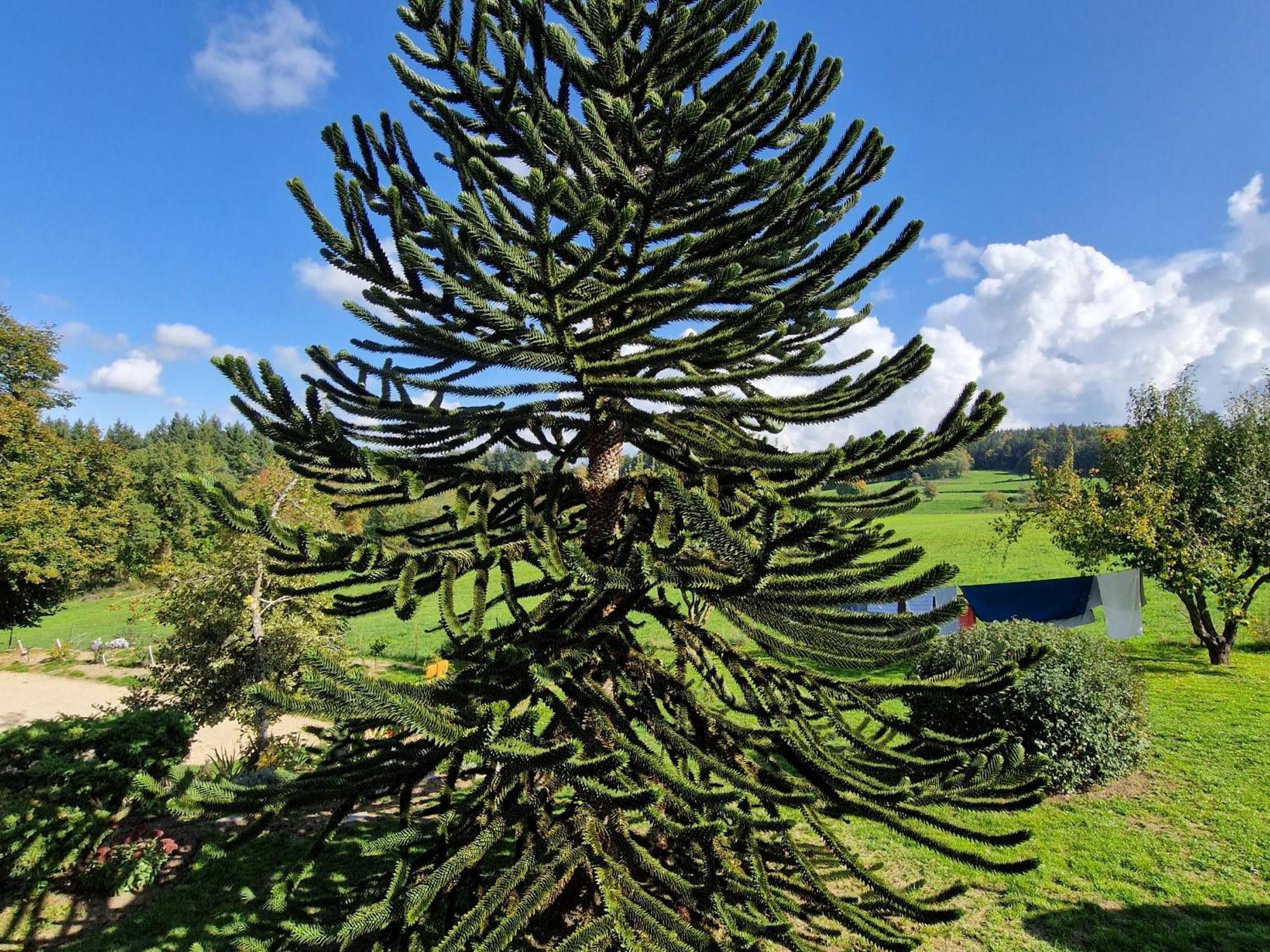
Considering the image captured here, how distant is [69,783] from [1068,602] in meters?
18.1

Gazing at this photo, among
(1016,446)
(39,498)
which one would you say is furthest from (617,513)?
(1016,446)

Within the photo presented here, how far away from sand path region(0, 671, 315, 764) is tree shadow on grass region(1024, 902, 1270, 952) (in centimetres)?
1097

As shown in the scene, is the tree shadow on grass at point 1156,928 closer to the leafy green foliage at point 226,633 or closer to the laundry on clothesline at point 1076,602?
the laundry on clothesline at point 1076,602

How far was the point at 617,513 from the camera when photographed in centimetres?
372

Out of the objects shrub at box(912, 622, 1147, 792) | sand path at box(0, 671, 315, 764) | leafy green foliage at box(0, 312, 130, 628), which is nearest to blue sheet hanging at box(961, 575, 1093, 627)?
shrub at box(912, 622, 1147, 792)

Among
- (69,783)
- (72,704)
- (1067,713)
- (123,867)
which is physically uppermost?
(1067,713)

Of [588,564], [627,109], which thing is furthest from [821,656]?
[627,109]

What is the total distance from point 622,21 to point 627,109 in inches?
19.4

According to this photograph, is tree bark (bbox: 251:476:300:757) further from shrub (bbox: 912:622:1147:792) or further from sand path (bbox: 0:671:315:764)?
shrub (bbox: 912:622:1147:792)

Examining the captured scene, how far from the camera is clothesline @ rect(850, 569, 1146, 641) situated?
45.9ft

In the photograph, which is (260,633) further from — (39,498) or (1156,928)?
(39,498)

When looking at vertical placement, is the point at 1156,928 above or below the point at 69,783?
below

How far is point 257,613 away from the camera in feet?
28.8

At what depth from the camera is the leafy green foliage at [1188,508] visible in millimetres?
12805
